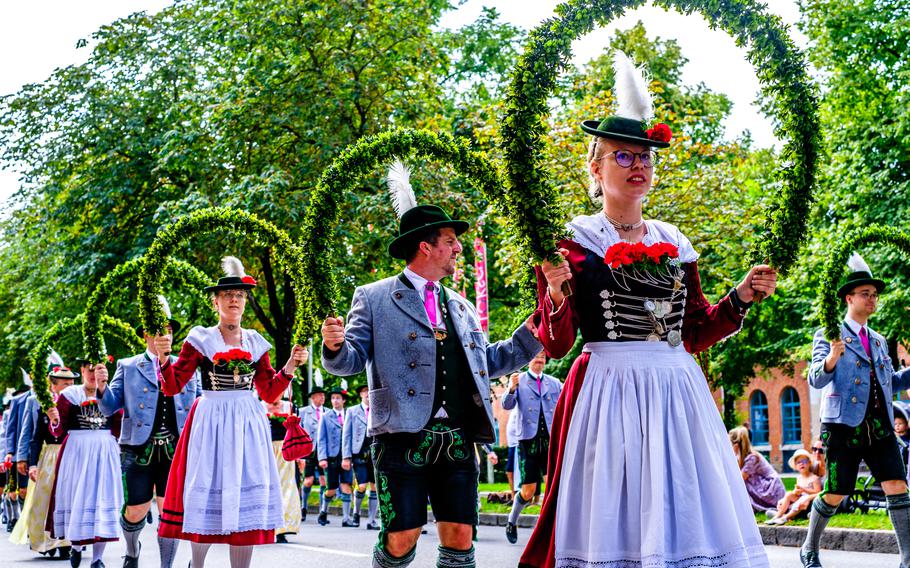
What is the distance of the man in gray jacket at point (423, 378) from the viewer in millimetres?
6004

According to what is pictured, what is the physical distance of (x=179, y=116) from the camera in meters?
23.9

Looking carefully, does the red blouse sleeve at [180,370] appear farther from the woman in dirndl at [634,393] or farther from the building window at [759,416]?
the building window at [759,416]

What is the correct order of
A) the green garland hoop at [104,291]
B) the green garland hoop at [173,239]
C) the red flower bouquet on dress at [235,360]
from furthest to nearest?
the green garland hoop at [104,291], the green garland hoop at [173,239], the red flower bouquet on dress at [235,360]

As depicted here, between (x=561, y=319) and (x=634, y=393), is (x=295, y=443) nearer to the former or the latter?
(x=561, y=319)

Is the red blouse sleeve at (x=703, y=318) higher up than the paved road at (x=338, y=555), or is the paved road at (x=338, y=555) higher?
the red blouse sleeve at (x=703, y=318)

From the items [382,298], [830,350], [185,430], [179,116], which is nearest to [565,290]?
[382,298]

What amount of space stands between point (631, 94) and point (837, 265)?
5227 mm

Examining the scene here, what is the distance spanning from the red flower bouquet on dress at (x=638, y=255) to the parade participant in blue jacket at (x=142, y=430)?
5514 millimetres

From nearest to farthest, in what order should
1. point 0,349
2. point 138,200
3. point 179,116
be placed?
point 179,116 < point 138,200 < point 0,349

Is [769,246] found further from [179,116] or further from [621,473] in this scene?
[179,116]

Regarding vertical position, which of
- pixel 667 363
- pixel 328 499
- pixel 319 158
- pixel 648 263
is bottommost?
pixel 328 499

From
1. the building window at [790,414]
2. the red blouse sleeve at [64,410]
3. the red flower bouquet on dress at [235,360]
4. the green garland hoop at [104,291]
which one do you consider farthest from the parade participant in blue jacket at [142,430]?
the building window at [790,414]

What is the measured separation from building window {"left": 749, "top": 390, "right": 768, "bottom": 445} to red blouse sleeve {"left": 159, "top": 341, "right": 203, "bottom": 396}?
43822 millimetres

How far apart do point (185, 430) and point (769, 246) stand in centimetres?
504
